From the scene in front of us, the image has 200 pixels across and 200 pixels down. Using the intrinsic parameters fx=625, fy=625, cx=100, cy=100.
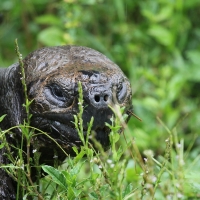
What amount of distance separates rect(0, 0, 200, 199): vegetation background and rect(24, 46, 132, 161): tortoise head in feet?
7.01

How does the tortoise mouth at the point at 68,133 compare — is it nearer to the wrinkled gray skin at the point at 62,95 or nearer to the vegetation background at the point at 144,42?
the wrinkled gray skin at the point at 62,95

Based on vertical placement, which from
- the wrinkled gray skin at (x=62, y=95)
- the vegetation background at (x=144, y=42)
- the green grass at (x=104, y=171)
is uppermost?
the wrinkled gray skin at (x=62, y=95)

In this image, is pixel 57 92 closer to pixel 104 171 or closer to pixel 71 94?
pixel 71 94

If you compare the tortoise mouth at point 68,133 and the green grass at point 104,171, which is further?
the tortoise mouth at point 68,133

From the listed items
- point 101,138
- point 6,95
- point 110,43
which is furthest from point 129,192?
point 110,43

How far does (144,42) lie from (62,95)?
12.5 feet

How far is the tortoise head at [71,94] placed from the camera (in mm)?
2121

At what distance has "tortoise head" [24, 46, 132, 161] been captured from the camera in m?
2.12

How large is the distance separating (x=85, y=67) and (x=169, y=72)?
2.95 m

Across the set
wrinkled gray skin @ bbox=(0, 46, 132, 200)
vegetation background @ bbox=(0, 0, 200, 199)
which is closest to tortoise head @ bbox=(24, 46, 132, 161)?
wrinkled gray skin @ bbox=(0, 46, 132, 200)

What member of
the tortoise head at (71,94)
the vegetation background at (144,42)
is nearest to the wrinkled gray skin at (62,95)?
the tortoise head at (71,94)

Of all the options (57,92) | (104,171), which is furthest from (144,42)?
(104,171)

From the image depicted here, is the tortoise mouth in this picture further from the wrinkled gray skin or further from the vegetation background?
the vegetation background

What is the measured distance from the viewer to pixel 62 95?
2.18 m
